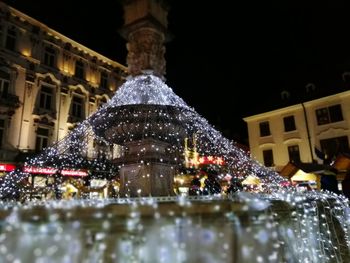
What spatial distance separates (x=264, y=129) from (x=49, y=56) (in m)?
20.4

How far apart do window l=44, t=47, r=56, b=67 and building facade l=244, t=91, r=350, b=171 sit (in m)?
18.8

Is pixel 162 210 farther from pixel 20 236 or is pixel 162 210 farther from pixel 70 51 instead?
pixel 70 51

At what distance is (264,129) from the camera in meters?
26.5

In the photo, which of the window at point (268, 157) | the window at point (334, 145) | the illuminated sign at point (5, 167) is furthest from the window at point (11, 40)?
the window at point (334, 145)


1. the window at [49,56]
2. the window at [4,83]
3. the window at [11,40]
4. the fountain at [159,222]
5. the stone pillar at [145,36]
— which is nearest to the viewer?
the fountain at [159,222]

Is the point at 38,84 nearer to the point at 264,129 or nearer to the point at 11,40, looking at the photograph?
the point at 11,40

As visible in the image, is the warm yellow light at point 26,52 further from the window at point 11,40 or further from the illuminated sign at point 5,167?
the illuminated sign at point 5,167

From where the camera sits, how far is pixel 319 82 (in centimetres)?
2548

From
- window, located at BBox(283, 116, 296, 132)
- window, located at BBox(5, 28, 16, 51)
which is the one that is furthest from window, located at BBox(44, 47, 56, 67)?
window, located at BBox(283, 116, 296, 132)

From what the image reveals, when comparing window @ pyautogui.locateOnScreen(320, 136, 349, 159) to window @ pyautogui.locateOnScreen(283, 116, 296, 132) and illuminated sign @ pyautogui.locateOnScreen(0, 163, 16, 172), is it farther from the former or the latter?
illuminated sign @ pyautogui.locateOnScreen(0, 163, 16, 172)

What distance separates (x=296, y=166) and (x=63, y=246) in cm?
1107

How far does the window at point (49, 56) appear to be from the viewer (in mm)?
22969

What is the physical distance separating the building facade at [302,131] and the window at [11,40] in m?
21.3

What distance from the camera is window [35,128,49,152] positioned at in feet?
69.0
